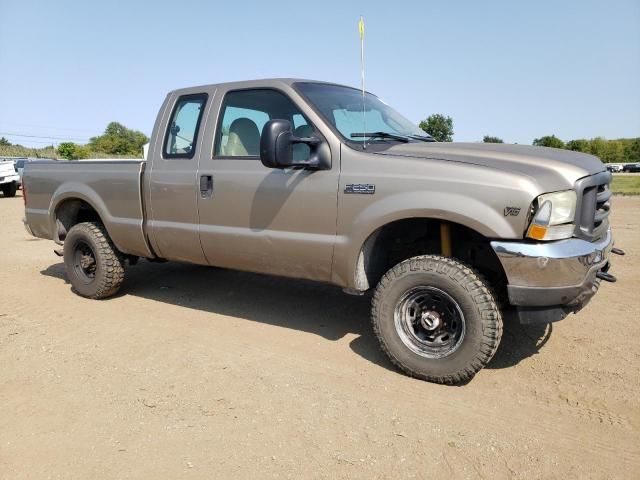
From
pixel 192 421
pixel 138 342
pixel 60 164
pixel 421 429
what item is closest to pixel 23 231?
pixel 60 164

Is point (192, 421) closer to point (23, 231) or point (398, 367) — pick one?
point (398, 367)

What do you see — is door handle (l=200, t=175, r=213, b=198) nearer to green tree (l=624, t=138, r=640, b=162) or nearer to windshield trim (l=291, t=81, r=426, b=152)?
windshield trim (l=291, t=81, r=426, b=152)

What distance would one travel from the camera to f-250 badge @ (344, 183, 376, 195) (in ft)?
11.3

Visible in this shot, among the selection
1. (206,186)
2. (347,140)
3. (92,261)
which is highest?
(347,140)

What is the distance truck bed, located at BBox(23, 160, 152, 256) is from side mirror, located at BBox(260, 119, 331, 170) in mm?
1820

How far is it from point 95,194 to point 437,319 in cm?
368

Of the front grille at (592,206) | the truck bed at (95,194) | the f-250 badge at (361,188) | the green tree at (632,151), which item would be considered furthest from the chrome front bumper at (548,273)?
the green tree at (632,151)

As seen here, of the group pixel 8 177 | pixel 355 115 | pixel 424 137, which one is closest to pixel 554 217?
pixel 424 137

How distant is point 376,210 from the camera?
3426mm

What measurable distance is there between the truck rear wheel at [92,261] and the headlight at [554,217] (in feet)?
13.4

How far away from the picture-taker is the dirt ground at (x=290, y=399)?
2.50 metres

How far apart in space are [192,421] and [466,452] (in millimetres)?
1514

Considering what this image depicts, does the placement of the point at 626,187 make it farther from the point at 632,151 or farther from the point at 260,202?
the point at 632,151

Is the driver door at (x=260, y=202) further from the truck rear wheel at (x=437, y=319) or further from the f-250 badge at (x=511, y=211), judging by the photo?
the f-250 badge at (x=511, y=211)
